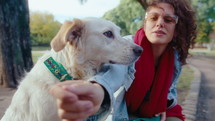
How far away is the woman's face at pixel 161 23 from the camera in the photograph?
6.42ft

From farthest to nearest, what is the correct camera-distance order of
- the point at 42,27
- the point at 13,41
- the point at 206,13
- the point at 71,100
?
the point at 42,27 → the point at 206,13 → the point at 13,41 → the point at 71,100

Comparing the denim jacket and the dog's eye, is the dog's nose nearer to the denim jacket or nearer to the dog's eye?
the denim jacket

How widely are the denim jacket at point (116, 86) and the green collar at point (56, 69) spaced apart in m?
0.31

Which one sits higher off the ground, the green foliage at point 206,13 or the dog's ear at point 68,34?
the green foliage at point 206,13

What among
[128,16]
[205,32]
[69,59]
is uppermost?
[128,16]

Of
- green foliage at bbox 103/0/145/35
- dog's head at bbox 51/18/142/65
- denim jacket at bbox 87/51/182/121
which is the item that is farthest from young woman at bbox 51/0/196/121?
green foliage at bbox 103/0/145/35

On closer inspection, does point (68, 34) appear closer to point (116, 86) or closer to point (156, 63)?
point (116, 86)

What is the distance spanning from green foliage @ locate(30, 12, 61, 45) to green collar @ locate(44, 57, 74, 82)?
24.0m

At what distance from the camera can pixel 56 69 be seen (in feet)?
5.17

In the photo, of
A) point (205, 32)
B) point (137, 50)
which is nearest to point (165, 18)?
point (137, 50)

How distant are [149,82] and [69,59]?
848mm

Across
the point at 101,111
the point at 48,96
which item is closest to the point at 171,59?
the point at 101,111

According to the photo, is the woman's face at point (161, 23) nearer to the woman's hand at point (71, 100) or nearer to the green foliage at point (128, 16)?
the woman's hand at point (71, 100)

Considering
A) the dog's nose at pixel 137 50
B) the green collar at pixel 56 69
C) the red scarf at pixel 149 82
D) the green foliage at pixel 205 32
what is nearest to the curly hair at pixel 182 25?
the red scarf at pixel 149 82
